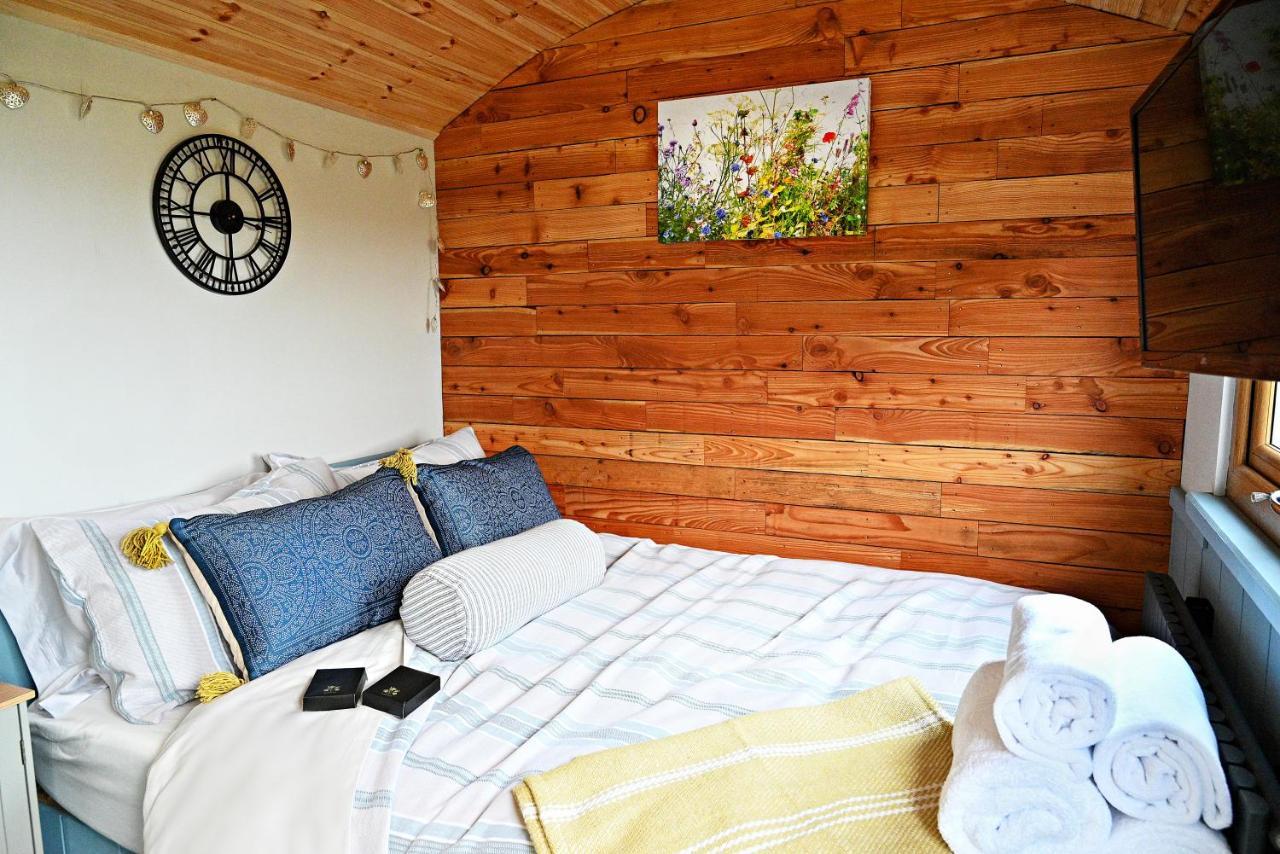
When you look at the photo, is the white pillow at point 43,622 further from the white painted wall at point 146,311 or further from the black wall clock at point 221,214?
the black wall clock at point 221,214

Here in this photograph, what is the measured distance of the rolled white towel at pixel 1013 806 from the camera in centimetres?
113

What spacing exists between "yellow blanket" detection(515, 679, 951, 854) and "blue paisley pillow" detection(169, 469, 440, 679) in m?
0.75

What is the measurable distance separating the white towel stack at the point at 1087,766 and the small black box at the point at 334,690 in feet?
Result: 3.63

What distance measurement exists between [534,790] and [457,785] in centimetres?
16

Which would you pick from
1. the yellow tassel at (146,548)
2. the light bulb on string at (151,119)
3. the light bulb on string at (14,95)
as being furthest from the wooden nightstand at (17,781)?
the light bulb on string at (151,119)

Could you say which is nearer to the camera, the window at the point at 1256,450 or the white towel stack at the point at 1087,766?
the white towel stack at the point at 1087,766

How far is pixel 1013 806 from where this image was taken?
1175 millimetres

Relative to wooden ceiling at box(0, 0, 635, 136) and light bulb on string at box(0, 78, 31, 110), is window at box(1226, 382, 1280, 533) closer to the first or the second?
wooden ceiling at box(0, 0, 635, 136)

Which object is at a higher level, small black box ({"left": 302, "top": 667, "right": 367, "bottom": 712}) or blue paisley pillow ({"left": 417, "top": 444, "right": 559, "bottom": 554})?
blue paisley pillow ({"left": 417, "top": 444, "right": 559, "bottom": 554})

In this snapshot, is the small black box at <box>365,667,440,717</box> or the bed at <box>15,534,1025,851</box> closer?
the bed at <box>15,534,1025,851</box>

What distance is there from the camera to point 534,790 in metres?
1.37

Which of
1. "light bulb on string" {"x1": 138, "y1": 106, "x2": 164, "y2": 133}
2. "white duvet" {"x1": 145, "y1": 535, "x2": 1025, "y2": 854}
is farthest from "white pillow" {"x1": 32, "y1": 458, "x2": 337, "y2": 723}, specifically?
"light bulb on string" {"x1": 138, "y1": 106, "x2": 164, "y2": 133}

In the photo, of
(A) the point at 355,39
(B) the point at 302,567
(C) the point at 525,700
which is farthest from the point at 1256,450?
(A) the point at 355,39

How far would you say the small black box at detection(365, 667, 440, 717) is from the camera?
1636 mm
